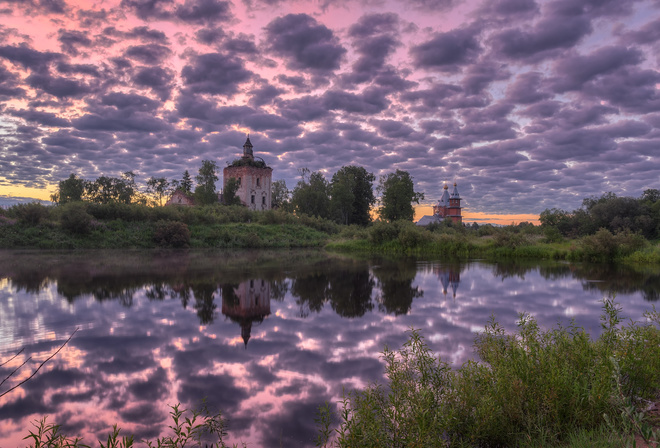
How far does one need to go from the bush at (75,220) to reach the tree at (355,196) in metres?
43.1

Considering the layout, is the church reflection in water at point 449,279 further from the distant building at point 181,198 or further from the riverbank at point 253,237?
the distant building at point 181,198

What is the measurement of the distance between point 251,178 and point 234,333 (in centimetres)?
6471

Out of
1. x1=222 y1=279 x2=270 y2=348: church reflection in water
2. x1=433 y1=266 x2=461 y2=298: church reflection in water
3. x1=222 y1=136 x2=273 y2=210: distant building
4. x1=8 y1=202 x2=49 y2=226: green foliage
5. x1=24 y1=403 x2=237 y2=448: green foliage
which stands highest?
x1=222 y1=136 x2=273 y2=210: distant building

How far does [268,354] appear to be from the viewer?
282 inches

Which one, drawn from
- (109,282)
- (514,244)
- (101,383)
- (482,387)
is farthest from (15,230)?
(514,244)

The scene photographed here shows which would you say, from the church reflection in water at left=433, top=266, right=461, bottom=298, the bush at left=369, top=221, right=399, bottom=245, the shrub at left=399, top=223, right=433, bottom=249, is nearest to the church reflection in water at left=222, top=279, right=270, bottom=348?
the church reflection in water at left=433, top=266, right=461, bottom=298

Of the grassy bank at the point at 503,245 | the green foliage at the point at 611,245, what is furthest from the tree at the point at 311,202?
the green foliage at the point at 611,245

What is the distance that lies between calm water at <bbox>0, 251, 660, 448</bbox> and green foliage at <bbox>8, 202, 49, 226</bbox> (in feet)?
88.5

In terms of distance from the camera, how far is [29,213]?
38.4m

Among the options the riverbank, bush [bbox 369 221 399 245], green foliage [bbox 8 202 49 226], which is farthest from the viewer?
bush [bbox 369 221 399 245]

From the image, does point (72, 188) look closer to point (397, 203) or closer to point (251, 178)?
point (251, 178)

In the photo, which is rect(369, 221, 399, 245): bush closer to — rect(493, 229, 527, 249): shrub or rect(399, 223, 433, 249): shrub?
rect(399, 223, 433, 249): shrub

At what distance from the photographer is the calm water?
4922mm

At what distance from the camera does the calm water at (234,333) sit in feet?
16.1
